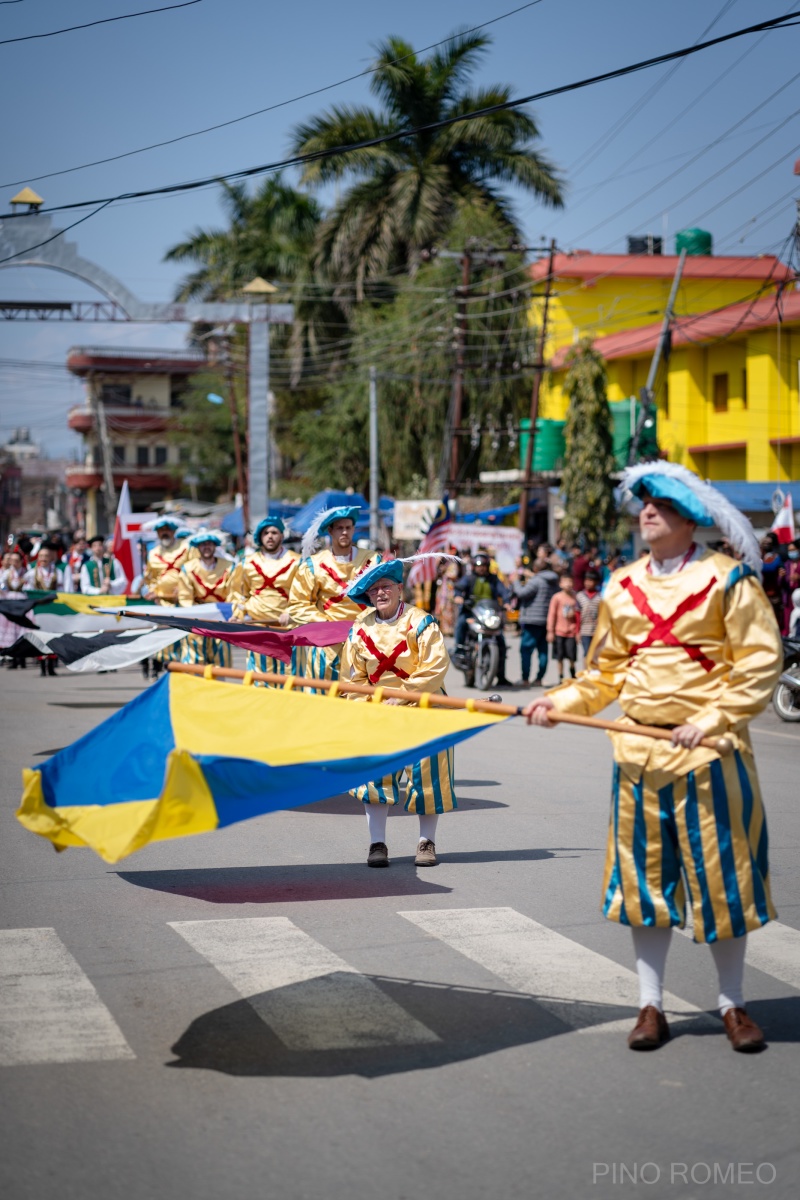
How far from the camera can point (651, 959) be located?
16.7 feet

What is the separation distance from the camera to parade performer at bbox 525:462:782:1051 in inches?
196

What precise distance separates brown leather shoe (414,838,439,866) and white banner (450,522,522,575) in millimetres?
17508

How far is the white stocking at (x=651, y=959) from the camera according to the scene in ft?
16.6

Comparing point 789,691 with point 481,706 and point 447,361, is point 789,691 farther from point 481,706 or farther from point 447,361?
point 447,361

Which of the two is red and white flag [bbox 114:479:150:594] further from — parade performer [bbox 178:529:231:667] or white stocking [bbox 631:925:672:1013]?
white stocking [bbox 631:925:672:1013]

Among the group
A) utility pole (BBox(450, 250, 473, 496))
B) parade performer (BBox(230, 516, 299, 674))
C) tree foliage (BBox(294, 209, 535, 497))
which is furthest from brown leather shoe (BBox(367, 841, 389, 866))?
tree foliage (BBox(294, 209, 535, 497))

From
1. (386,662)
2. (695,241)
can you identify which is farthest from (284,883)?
(695,241)

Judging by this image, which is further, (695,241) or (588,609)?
(695,241)

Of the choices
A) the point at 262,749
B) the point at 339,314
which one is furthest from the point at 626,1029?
the point at 339,314

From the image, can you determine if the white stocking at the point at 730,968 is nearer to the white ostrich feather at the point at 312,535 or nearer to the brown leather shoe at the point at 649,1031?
the brown leather shoe at the point at 649,1031

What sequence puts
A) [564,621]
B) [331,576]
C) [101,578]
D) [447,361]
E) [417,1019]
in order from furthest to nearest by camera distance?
[447,361]
[101,578]
[564,621]
[331,576]
[417,1019]

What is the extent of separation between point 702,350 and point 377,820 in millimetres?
35211
